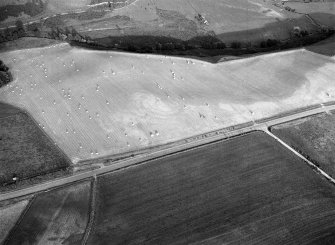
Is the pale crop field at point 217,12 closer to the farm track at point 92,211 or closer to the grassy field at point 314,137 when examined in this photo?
the grassy field at point 314,137

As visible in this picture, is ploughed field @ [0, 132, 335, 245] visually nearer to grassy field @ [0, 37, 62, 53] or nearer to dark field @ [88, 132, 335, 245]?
dark field @ [88, 132, 335, 245]

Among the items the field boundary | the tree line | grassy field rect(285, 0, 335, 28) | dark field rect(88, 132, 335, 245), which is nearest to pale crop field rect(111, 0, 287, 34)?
grassy field rect(285, 0, 335, 28)

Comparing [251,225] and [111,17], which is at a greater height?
[111,17]

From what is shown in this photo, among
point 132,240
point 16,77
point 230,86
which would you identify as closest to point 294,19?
point 230,86

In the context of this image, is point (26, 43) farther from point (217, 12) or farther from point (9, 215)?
point (217, 12)

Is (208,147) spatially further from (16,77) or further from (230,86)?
(16,77)

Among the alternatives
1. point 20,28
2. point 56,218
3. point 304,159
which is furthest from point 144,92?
point 20,28

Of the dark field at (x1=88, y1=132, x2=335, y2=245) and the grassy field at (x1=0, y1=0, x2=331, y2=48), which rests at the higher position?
the grassy field at (x1=0, y1=0, x2=331, y2=48)
